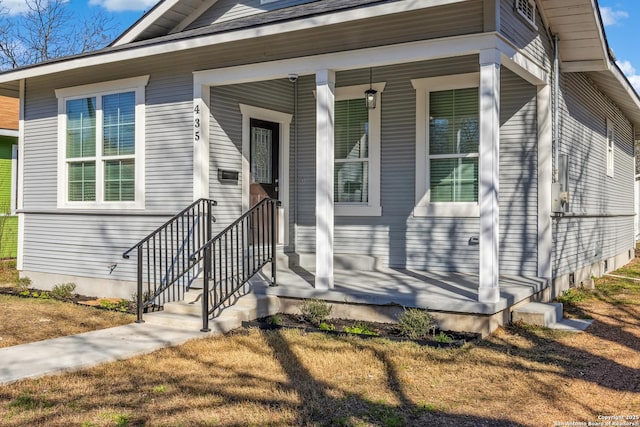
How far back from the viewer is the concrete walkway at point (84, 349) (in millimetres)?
4883

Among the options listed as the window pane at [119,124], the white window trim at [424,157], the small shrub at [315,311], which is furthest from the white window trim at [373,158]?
the window pane at [119,124]

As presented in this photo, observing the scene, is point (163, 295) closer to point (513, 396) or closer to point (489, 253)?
point (489, 253)

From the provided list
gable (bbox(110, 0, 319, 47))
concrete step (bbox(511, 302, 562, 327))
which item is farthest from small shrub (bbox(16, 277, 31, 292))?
concrete step (bbox(511, 302, 562, 327))

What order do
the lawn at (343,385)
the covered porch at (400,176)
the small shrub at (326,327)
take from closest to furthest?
1. the lawn at (343,385)
2. the covered porch at (400,176)
3. the small shrub at (326,327)

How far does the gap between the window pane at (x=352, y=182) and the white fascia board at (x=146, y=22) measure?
11.0 feet

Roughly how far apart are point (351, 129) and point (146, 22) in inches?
135

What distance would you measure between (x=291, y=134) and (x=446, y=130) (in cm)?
234

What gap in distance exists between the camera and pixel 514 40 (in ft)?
21.7

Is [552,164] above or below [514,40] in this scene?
A: below

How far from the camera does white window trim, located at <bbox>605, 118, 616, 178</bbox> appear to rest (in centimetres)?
1142

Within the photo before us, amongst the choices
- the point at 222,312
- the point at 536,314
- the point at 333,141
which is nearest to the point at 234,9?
the point at 333,141

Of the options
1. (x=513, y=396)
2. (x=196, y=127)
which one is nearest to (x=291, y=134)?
(x=196, y=127)

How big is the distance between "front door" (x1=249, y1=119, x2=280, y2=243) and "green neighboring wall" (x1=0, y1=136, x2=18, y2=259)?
7.19 meters

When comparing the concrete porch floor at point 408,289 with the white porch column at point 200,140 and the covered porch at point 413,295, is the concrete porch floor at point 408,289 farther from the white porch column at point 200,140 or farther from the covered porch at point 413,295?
the white porch column at point 200,140
